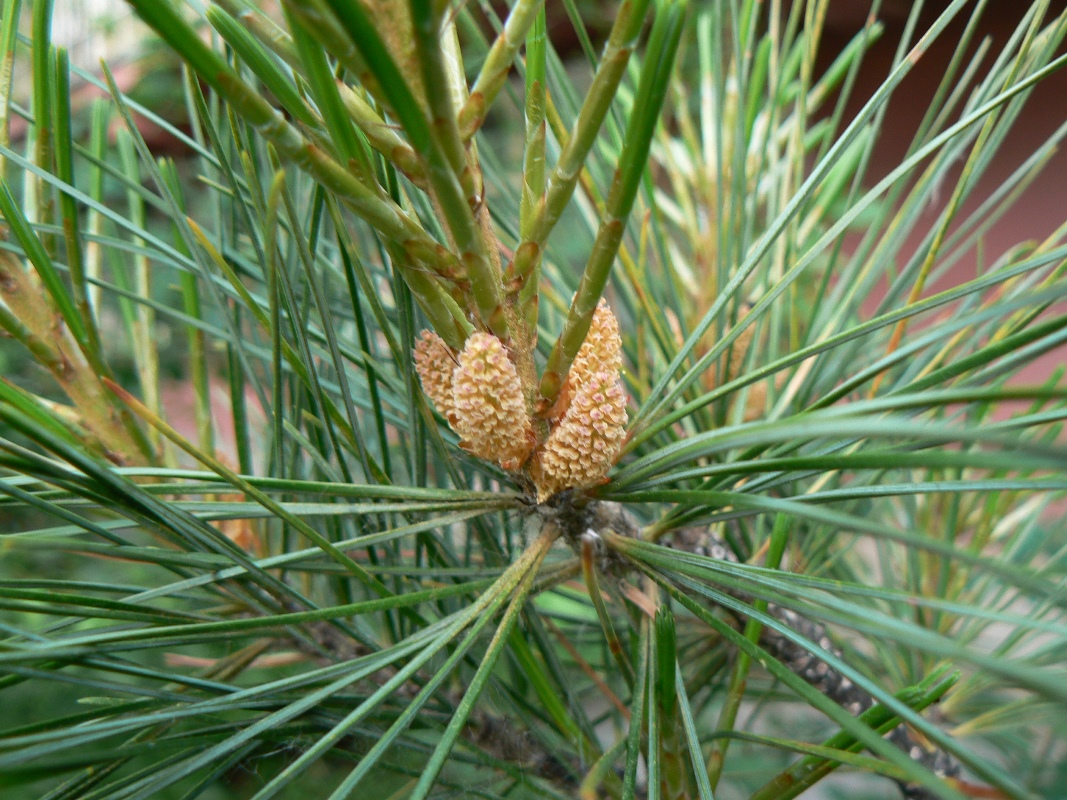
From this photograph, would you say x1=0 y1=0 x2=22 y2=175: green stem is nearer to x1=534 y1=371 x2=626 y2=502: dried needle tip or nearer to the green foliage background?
the green foliage background

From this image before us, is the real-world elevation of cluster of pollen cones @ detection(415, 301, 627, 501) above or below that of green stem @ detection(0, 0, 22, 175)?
below

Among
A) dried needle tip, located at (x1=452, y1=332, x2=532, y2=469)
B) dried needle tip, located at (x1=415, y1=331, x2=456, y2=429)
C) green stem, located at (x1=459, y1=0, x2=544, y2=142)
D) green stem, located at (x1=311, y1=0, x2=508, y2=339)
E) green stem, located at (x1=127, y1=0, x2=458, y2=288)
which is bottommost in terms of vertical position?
dried needle tip, located at (x1=452, y1=332, x2=532, y2=469)

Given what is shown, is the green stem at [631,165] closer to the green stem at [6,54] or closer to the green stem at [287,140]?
the green stem at [287,140]

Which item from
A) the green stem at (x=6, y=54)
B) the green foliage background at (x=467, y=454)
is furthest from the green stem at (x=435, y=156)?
the green stem at (x=6, y=54)

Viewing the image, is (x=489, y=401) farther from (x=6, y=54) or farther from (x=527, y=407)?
(x=6, y=54)

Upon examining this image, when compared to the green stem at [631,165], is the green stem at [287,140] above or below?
above

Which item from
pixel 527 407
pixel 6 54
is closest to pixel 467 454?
pixel 527 407

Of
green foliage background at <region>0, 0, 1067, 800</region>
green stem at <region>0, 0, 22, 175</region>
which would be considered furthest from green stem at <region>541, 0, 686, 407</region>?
green stem at <region>0, 0, 22, 175</region>
